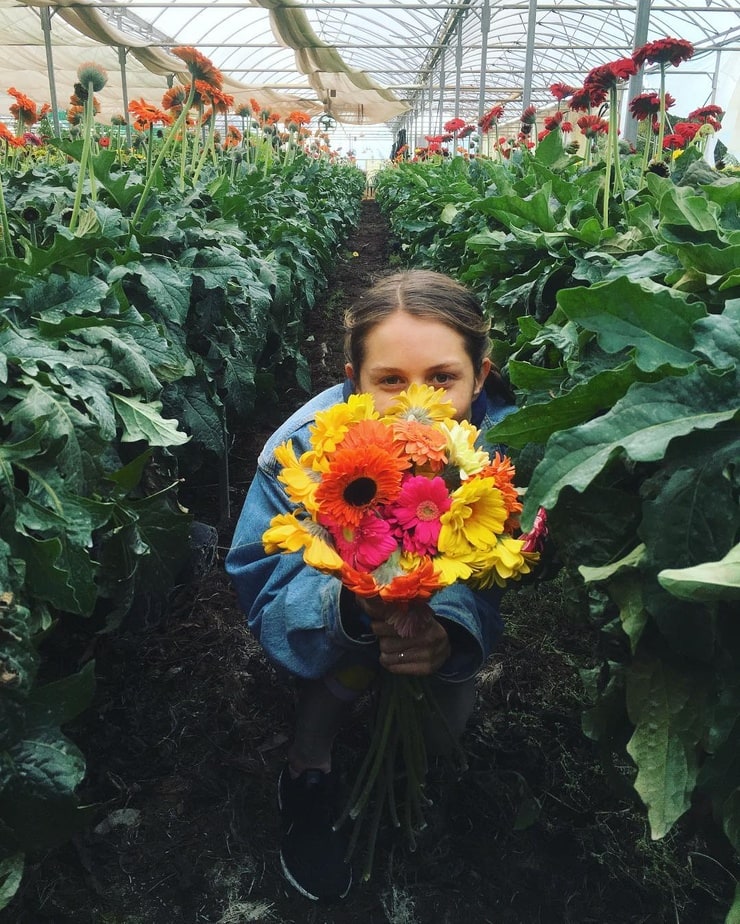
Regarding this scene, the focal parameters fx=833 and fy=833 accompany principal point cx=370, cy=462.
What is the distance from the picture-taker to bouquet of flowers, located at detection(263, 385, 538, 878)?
116 cm

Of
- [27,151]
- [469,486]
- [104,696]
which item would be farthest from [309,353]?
[469,486]

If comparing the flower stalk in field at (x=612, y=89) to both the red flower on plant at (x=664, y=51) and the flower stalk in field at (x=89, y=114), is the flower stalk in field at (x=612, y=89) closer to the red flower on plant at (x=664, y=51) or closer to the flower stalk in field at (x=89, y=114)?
the red flower on plant at (x=664, y=51)

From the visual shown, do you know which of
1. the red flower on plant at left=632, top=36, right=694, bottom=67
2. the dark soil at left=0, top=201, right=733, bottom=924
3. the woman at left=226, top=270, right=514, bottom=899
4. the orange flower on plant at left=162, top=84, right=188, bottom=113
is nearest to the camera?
the woman at left=226, top=270, right=514, bottom=899

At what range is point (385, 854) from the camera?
177 cm

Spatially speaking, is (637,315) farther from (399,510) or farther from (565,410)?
(399,510)

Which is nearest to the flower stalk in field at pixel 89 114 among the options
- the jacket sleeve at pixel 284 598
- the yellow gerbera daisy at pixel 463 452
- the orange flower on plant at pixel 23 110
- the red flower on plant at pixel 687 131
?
the jacket sleeve at pixel 284 598

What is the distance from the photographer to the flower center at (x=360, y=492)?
118cm

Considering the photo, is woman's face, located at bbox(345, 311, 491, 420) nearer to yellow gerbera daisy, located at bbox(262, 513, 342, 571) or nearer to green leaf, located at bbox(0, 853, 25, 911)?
yellow gerbera daisy, located at bbox(262, 513, 342, 571)

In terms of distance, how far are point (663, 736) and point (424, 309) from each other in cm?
102

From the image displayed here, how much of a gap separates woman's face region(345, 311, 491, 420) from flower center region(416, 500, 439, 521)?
0.45 meters

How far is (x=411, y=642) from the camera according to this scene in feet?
4.56

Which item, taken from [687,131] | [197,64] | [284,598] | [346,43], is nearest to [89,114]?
[197,64]

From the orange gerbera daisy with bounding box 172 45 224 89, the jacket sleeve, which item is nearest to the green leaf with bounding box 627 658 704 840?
the jacket sleeve

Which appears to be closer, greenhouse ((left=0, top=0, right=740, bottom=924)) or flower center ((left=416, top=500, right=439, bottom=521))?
greenhouse ((left=0, top=0, right=740, bottom=924))
